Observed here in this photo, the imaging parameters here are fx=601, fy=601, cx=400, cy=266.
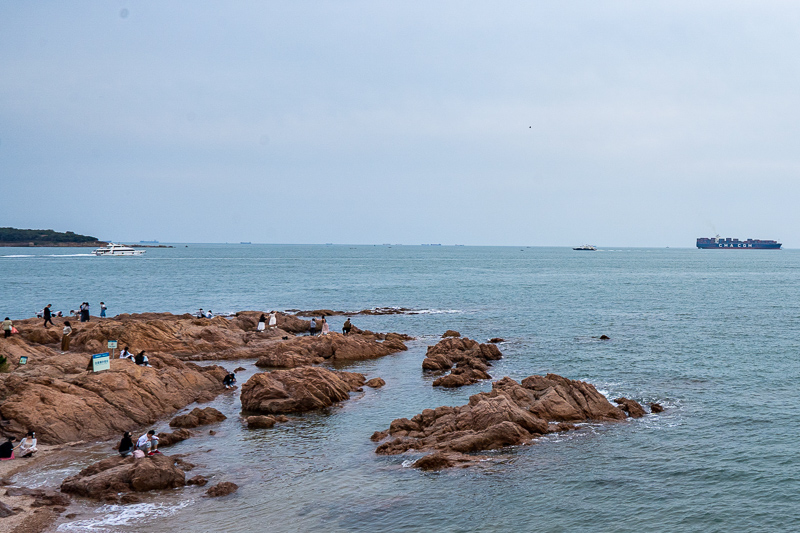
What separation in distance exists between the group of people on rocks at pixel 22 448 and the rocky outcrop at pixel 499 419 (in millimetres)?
15510

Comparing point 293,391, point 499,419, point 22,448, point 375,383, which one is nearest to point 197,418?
point 293,391

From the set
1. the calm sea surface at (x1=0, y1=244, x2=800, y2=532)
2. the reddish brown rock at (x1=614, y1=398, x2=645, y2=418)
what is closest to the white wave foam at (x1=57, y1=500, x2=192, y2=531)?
the calm sea surface at (x1=0, y1=244, x2=800, y2=532)

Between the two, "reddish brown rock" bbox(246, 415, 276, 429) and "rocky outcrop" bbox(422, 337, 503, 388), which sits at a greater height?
"rocky outcrop" bbox(422, 337, 503, 388)

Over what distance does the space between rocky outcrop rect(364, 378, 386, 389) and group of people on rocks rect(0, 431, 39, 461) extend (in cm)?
2047

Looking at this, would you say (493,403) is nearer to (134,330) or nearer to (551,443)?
(551,443)

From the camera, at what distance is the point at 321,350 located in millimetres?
51031

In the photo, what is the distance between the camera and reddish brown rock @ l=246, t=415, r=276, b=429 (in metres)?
32.3

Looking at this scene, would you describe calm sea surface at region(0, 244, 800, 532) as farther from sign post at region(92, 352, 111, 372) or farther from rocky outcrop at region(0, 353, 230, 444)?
sign post at region(92, 352, 111, 372)

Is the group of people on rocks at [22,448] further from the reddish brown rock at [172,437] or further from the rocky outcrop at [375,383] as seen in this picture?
the rocky outcrop at [375,383]

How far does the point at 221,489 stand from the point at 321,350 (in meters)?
27.5

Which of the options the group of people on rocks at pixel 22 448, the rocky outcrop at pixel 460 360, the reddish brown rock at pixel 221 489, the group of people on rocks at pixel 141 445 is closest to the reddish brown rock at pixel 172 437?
the group of people on rocks at pixel 141 445

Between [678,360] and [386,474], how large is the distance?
→ 1307 inches

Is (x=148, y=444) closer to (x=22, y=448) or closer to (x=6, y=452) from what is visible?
(x=22, y=448)

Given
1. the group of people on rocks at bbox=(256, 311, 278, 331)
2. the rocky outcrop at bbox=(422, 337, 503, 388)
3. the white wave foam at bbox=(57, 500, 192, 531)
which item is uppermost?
the group of people on rocks at bbox=(256, 311, 278, 331)
